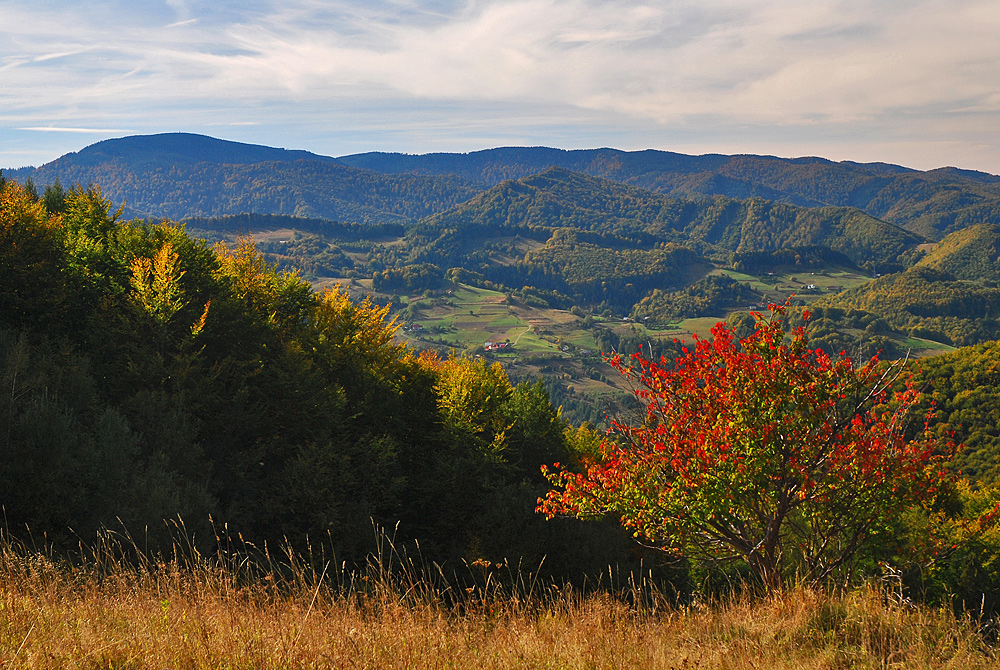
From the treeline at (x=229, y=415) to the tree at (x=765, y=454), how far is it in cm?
791

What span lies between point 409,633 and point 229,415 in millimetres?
18828

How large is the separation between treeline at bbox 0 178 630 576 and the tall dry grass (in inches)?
348

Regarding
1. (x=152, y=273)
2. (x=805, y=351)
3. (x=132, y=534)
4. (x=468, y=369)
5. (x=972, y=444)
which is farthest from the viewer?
(x=972, y=444)

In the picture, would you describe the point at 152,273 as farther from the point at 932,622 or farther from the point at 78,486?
the point at 932,622

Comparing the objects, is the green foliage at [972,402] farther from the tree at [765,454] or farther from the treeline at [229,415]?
the tree at [765,454]

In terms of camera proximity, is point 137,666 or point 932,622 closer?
point 137,666

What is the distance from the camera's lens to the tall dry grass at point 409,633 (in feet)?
14.7

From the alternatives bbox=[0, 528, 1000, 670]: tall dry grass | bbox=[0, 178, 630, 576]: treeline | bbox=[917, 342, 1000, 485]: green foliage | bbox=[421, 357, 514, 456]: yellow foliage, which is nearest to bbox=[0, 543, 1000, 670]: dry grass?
bbox=[0, 528, 1000, 670]: tall dry grass

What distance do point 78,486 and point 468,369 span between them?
53.3 feet

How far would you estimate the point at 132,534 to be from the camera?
1275cm

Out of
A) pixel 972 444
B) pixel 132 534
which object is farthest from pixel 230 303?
pixel 972 444

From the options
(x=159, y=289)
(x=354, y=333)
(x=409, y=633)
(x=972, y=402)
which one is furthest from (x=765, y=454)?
(x=972, y=402)

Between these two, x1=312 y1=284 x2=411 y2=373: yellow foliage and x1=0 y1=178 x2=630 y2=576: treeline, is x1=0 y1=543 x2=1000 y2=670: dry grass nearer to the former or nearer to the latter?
x1=0 y1=178 x2=630 y2=576: treeline

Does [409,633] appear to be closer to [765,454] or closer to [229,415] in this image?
[765,454]
